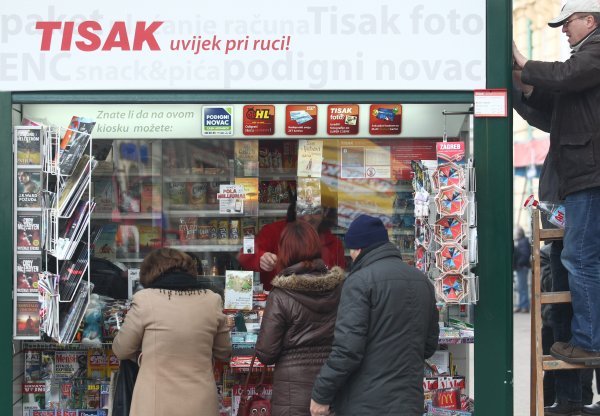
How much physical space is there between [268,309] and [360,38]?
5.46 ft

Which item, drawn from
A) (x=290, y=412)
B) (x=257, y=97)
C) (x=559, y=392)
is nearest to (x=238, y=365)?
(x=290, y=412)

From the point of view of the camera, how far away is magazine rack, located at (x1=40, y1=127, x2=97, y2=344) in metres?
4.41

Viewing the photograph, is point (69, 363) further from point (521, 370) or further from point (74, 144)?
point (521, 370)

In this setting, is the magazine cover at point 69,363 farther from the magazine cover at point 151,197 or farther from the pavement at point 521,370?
the pavement at point 521,370

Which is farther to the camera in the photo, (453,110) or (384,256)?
(453,110)

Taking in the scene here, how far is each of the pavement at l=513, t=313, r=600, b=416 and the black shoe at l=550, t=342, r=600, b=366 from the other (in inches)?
133

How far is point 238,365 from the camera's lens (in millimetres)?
4645

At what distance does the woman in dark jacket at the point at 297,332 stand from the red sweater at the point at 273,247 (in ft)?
4.90

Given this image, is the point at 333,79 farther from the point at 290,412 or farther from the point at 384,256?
the point at 290,412

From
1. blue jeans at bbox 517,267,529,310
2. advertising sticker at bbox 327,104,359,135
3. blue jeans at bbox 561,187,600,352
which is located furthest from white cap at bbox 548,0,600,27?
blue jeans at bbox 517,267,529,310

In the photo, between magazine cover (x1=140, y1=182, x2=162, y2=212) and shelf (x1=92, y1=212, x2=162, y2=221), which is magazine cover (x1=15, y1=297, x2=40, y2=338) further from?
magazine cover (x1=140, y1=182, x2=162, y2=212)

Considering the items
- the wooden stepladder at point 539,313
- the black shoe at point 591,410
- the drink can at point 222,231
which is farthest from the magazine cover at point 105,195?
the black shoe at point 591,410

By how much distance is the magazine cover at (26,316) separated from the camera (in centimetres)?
453

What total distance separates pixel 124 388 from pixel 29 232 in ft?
3.42
